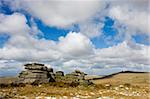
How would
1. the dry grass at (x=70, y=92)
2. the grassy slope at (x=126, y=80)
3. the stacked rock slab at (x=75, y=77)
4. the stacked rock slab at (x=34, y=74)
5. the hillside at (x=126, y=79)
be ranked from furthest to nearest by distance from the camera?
the hillside at (x=126, y=79), the grassy slope at (x=126, y=80), the stacked rock slab at (x=75, y=77), the stacked rock slab at (x=34, y=74), the dry grass at (x=70, y=92)

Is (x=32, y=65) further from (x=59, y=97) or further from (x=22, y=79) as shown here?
(x=59, y=97)

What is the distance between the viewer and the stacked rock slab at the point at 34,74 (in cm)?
5100

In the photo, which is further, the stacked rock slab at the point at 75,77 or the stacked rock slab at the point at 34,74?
the stacked rock slab at the point at 75,77

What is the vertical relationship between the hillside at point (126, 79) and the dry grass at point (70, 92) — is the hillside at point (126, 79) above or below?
above

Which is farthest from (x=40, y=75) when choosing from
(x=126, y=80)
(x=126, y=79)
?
(x=126, y=79)

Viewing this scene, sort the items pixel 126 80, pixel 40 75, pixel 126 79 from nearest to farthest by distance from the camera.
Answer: pixel 40 75
pixel 126 80
pixel 126 79

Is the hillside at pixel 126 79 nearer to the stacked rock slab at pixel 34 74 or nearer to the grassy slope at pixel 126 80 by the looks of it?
the grassy slope at pixel 126 80

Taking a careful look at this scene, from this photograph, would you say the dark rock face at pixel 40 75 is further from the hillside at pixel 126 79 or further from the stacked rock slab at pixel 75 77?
the hillside at pixel 126 79

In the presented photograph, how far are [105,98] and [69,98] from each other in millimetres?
3826

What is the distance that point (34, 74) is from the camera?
5125 cm

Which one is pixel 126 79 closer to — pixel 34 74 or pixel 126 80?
pixel 126 80

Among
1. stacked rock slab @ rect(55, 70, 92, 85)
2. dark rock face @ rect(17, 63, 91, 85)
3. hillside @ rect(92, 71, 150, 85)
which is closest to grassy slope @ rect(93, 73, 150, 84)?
hillside @ rect(92, 71, 150, 85)

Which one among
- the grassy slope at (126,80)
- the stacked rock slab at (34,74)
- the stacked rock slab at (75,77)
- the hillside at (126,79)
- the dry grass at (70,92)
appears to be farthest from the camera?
the hillside at (126,79)

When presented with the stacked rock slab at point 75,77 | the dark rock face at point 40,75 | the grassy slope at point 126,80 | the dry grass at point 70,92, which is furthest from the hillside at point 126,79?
the dry grass at point 70,92
